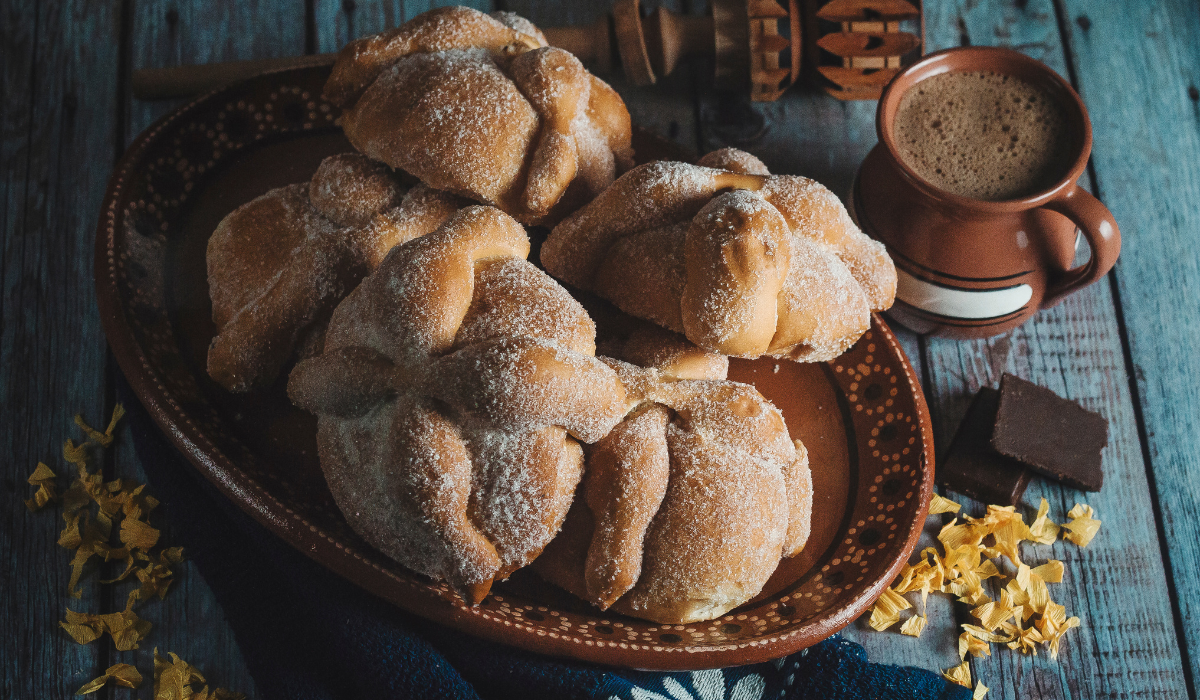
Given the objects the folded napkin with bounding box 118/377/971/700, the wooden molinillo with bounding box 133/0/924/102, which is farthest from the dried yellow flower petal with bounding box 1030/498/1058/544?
the wooden molinillo with bounding box 133/0/924/102

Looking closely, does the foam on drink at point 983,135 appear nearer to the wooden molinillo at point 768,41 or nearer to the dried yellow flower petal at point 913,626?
the wooden molinillo at point 768,41

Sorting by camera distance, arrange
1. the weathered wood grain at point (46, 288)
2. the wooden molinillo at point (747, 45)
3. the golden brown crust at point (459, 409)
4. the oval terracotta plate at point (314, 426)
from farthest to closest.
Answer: the wooden molinillo at point (747, 45)
the weathered wood grain at point (46, 288)
the oval terracotta plate at point (314, 426)
the golden brown crust at point (459, 409)

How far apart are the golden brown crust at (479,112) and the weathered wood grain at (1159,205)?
37.7 inches

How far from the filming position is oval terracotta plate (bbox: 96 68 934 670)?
1.10m

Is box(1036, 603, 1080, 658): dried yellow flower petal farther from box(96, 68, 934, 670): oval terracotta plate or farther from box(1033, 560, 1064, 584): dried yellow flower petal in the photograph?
box(96, 68, 934, 670): oval terracotta plate

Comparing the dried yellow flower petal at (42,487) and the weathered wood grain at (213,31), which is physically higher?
the weathered wood grain at (213,31)

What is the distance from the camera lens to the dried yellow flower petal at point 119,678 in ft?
4.25

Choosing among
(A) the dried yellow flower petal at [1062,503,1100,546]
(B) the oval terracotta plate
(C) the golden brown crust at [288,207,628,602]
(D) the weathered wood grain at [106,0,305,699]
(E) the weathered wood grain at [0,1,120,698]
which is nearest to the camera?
(C) the golden brown crust at [288,207,628,602]

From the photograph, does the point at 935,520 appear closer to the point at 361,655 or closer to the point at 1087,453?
the point at 1087,453

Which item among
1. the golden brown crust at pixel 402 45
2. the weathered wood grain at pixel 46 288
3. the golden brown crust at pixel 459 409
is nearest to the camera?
the golden brown crust at pixel 459 409

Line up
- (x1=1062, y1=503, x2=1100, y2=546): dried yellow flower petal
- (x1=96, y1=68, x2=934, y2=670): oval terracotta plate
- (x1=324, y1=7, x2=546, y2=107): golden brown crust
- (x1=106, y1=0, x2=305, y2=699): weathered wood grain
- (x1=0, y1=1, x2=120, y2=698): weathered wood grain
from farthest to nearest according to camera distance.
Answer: (x1=106, y1=0, x2=305, y2=699): weathered wood grain < (x1=1062, y1=503, x2=1100, y2=546): dried yellow flower petal < (x1=0, y1=1, x2=120, y2=698): weathered wood grain < (x1=324, y1=7, x2=546, y2=107): golden brown crust < (x1=96, y1=68, x2=934, y2=670): oval terracotta plate

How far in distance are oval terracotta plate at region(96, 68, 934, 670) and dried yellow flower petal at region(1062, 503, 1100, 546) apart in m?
0.34

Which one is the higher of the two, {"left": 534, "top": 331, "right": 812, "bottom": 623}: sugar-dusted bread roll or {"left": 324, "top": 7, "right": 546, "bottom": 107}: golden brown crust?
{"left": 324, "top": 7, "right": 546, "bottom": 107}: golden brown crust

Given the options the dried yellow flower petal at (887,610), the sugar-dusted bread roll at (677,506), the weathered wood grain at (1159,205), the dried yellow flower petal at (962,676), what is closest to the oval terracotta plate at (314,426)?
the sugar-dusted bread roll at (677,506)
